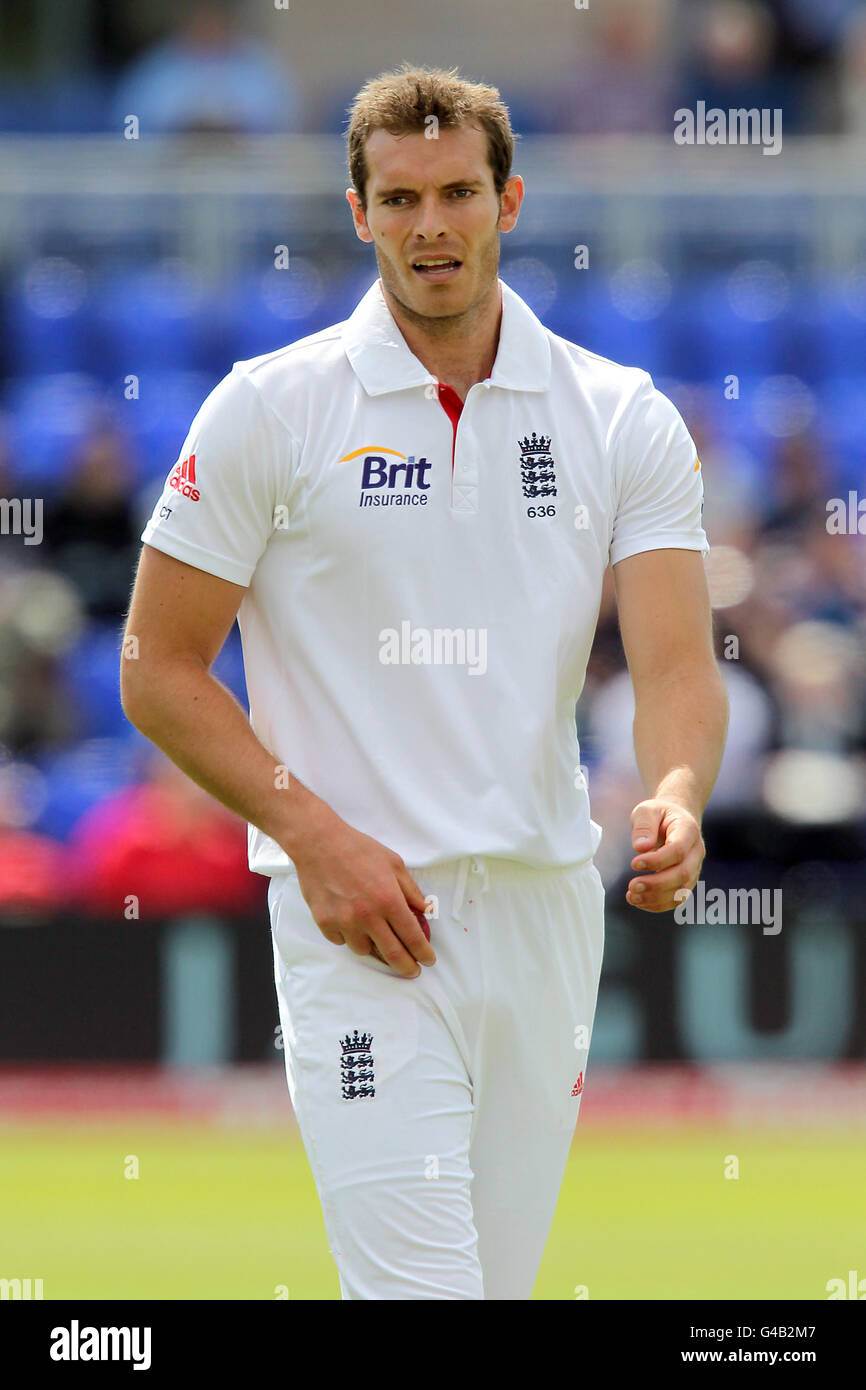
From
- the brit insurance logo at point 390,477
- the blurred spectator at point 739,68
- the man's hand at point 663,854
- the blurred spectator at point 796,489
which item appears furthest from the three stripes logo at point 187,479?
the blurred spectator at point 739,68

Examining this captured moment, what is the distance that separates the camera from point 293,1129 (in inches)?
307

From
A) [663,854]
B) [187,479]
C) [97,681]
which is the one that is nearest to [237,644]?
[97,681]

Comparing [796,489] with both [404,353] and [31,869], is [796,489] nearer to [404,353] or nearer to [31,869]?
[31,869]

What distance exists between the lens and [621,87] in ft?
40.8

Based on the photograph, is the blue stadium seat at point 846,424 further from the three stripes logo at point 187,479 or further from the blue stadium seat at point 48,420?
the three stripes logo at point 187,479

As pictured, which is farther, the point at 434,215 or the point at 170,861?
the point at 170,861

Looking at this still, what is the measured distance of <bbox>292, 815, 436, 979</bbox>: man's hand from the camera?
3131 millimetres

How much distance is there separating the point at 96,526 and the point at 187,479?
253 inches

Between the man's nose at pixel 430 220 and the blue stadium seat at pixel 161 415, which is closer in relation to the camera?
the man's nose at pixel 430 220

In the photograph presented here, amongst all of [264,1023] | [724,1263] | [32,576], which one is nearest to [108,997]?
[264,1023]

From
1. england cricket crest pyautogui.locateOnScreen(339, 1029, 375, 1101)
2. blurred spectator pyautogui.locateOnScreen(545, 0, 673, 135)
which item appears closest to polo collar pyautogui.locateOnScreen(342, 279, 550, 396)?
england cricket crest pyautogui.locateOnScreen(339, 1029, 375, 1101)

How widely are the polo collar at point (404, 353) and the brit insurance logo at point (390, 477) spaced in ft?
0.41

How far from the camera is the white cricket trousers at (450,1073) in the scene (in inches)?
122

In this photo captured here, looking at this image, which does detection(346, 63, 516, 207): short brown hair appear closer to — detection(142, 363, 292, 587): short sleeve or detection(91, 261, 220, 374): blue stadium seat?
detection(142, 363, 292, 587): short sleeve
